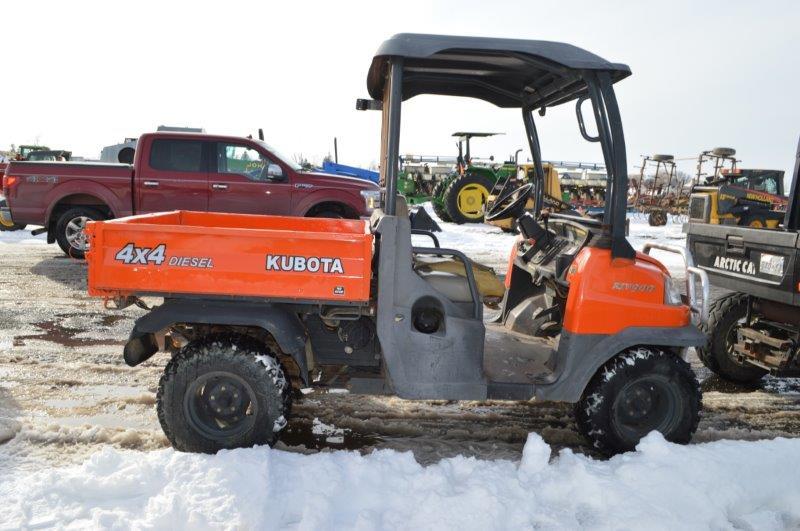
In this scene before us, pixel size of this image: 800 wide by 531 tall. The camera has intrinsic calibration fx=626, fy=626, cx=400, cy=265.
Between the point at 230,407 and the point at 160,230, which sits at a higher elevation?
the point at 160,230

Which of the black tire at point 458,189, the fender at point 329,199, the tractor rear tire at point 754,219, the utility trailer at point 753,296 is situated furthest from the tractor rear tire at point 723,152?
the utility trailer at point 753,296

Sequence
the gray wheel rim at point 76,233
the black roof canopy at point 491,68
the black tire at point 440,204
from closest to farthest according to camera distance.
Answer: the black roof canopy at point 491,68 < the gray wheel rim at point 76,233 < the black tire at point 440,204

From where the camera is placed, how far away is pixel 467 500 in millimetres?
2953

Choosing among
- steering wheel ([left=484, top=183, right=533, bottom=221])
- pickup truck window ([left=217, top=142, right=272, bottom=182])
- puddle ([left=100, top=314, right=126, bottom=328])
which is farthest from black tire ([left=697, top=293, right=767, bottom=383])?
pickup truck window ([left=217, top=142, right=272, bottom=182])

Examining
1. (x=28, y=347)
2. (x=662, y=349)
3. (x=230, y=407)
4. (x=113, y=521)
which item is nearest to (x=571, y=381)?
(x=662, y=349)

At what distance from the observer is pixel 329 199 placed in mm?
10227

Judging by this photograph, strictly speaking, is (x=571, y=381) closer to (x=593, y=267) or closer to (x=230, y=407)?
(x=593, y=267)

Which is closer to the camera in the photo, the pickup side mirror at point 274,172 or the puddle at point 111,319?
the puddle at point 111,319

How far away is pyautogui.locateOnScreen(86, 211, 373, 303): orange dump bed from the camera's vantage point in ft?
11.2

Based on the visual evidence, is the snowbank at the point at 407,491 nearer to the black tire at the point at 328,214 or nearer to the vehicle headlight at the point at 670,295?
the vehicle headlight at the point at 670,295

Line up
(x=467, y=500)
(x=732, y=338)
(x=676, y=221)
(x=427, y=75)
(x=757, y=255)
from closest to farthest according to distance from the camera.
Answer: (x=467, y=500)
(x=427, y=75)
(x=757, y=255)
(x=732, y=338)
(x=676, y=221)

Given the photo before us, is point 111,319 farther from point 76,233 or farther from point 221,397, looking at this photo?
point 76,233

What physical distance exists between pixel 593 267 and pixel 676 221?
24.7 metres

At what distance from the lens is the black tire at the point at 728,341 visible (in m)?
5.44
